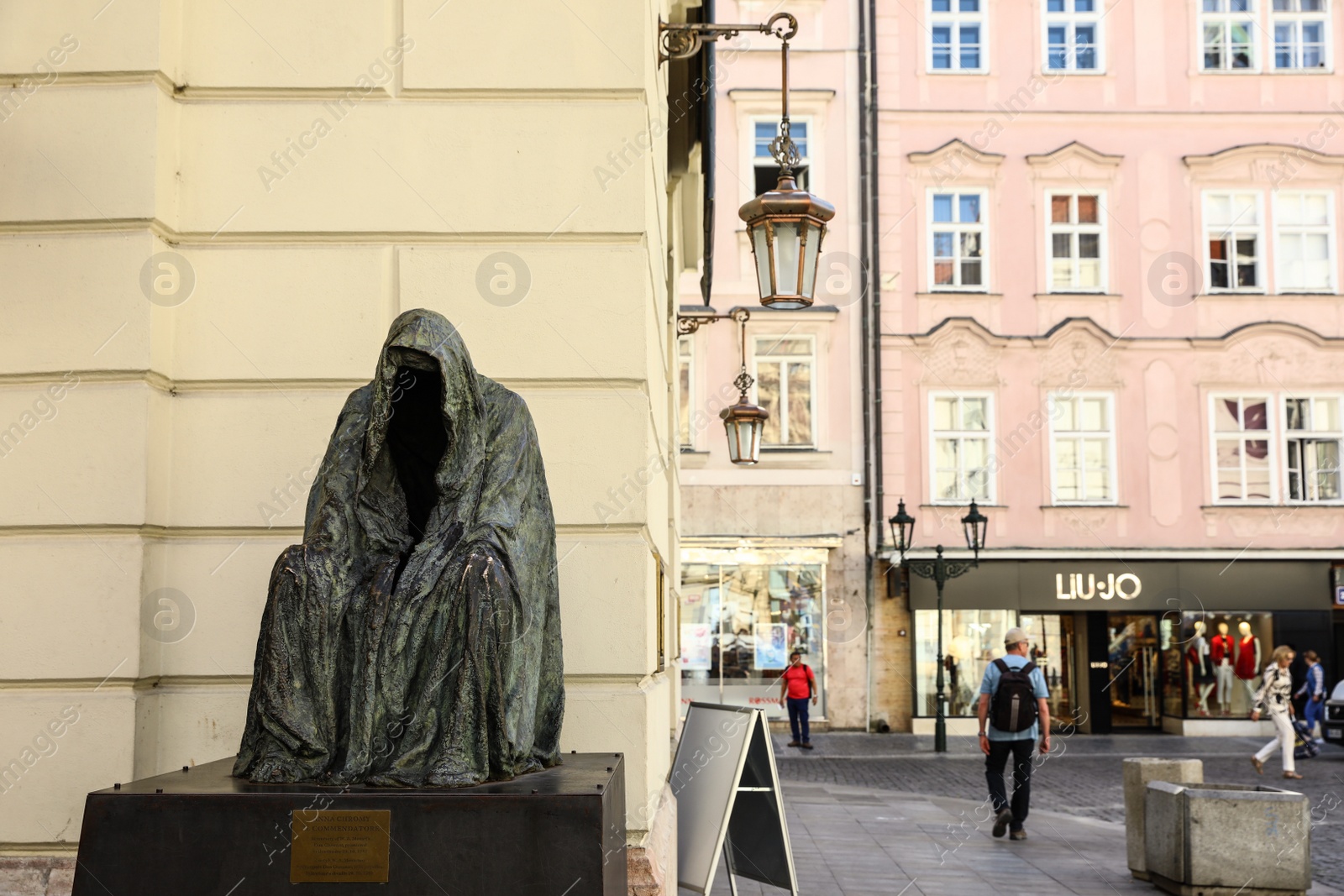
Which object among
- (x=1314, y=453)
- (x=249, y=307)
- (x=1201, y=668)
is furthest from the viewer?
(x=1314, y=453)

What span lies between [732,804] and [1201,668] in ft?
59.1

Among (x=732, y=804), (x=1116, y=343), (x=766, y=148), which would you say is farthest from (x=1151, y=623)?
(x=732, y=804)

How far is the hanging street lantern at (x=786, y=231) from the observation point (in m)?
7.62

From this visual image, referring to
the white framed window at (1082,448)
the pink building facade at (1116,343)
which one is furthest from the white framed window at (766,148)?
the white framed window at (1082,448)

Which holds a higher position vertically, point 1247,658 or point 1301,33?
point 1301,33

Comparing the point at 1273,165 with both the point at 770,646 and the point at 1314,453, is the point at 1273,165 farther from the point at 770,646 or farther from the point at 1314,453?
the point at 770,646

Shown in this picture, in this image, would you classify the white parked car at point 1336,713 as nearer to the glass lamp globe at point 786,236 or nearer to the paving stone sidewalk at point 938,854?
the paving stone sidewalk at point 938,854

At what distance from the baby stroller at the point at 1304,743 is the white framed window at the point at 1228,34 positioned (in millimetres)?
11828

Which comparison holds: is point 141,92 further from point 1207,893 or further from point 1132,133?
point 1132,133

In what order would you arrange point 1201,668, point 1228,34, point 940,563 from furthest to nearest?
point 1228,34 → point 1201,668 → point 940,563

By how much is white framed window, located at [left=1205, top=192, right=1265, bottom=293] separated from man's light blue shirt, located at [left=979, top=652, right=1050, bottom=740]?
14626 mm

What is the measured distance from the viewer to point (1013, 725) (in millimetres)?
10609

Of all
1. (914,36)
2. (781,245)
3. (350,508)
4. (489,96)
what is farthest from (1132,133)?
(350,508)

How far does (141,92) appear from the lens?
16.9 ft
